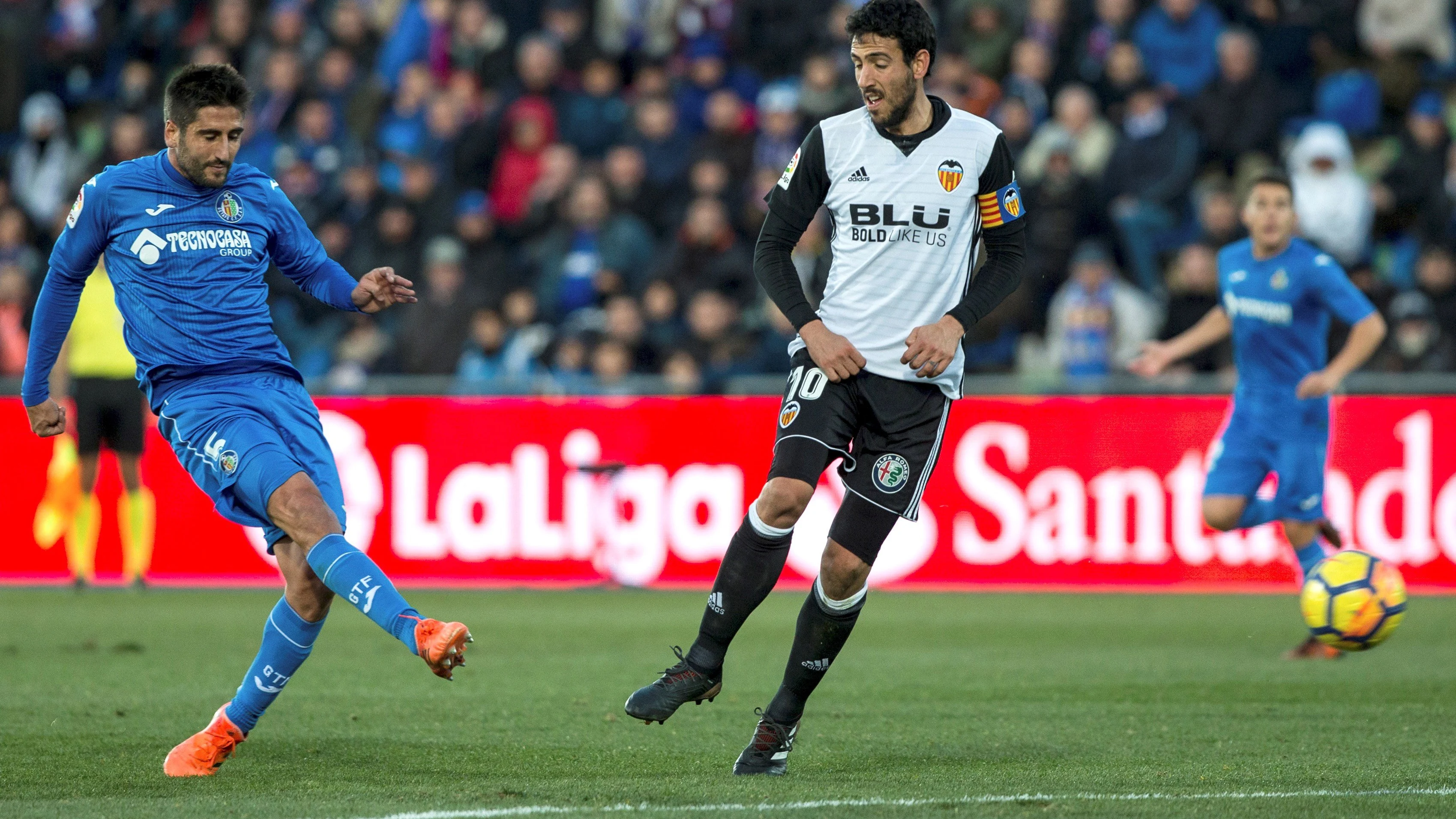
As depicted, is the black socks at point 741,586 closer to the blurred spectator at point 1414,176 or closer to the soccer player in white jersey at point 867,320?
the soccer player in white jersey at point 867,320

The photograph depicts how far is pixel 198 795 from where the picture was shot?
205 inches

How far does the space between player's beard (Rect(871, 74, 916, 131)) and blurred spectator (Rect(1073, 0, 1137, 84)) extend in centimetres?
1020

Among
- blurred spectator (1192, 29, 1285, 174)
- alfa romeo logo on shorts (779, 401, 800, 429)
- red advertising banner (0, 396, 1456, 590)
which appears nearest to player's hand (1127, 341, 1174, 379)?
alfa romeo logo on shorts (779, 401, 800, 429)

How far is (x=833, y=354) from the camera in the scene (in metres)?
5.55

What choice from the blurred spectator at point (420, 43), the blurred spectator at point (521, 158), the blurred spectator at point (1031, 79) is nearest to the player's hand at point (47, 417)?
the blurred spectator at point (1031, 79)

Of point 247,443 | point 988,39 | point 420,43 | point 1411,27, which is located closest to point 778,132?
point 988,39

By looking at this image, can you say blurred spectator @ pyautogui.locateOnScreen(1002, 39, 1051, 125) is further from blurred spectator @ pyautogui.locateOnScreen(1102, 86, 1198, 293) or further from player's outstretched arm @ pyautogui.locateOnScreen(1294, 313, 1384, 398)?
player's outstretched arm @ pyautogui.locateOnScreen(1294, 313, 1384, 398)

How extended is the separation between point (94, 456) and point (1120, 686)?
7702mm

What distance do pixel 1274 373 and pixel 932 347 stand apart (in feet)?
14.5

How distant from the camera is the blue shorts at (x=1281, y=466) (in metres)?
9.27

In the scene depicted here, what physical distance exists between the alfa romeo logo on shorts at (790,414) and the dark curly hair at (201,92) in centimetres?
190

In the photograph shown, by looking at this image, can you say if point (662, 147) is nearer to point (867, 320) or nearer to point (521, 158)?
point (521, 158)

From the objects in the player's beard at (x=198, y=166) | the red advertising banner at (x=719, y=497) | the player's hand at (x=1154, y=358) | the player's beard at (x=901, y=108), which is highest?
the player's beard at (x=901, y=108)

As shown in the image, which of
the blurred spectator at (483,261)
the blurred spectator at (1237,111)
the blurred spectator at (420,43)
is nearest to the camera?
the blurred spectator at (1237,111)
